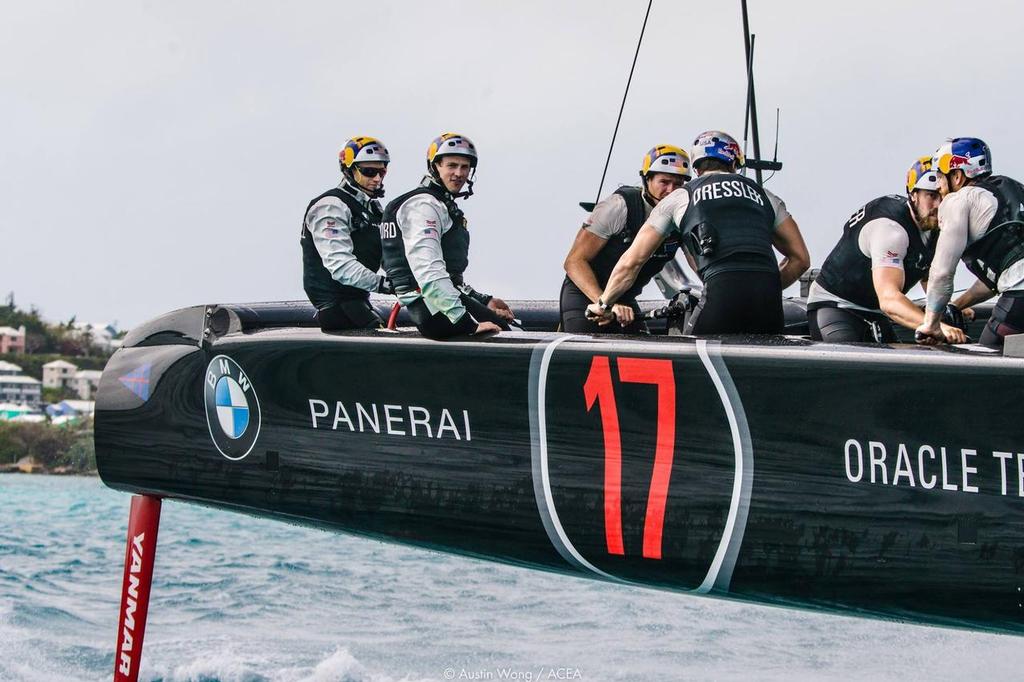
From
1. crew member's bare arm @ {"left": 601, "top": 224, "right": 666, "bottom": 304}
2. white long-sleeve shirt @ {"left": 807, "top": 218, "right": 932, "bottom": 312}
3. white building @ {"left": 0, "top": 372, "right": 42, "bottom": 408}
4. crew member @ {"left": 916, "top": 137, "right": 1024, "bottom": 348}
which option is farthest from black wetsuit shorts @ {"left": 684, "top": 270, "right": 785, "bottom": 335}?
white building @ {"left": 0, "top": 372, "right": 42, "bottom": 408}

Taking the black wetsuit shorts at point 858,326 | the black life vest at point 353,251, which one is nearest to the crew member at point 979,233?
the black wetsuit shorts at point 858,326

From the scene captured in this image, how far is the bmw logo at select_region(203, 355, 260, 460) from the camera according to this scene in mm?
4746

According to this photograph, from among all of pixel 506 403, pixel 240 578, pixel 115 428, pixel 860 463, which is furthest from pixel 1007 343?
pixel 240 578

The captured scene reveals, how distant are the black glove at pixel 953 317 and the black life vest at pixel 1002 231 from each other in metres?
0.17

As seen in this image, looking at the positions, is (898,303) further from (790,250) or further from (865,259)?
(790,250)

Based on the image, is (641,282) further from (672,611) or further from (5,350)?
(5,350)

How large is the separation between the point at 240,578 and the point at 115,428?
26.5 ft

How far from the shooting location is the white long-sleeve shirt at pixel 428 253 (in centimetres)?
434

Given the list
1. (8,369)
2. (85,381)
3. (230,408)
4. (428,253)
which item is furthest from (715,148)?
(8,369)

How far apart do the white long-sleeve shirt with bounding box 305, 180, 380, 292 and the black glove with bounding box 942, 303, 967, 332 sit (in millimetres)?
2007

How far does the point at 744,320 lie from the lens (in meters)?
4.09

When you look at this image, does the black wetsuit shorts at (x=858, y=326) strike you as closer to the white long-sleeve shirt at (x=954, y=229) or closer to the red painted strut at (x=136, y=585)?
the white long-sleeve shirt at (x=954, y=229)

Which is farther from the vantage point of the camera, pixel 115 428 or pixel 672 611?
pixel 672 611

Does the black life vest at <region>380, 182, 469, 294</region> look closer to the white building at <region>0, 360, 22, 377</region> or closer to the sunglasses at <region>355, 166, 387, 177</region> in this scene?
the sunglasses at <region>355, 166, 387, 177</region>
